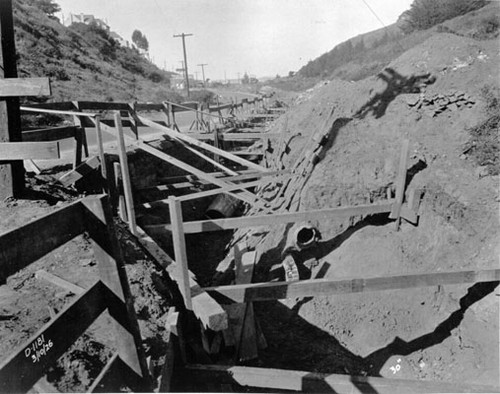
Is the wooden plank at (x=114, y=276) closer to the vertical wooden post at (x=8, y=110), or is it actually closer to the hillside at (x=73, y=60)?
the vertical wooden post at (x=8, y=110)

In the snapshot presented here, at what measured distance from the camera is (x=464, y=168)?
255 inches

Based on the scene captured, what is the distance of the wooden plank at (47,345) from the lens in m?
1.63

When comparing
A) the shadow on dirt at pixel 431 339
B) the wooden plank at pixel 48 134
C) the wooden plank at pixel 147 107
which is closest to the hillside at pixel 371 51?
the wooden plank at pixel 147 107

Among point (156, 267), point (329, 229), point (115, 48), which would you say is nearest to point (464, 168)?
point (329, 229)

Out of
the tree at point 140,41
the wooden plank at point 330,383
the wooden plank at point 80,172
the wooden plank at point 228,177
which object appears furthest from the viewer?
the tree at point 140,41

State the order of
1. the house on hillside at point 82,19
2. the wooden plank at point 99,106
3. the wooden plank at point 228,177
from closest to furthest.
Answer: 1. the wooden plank at point 99,106
2. the wooden plank at point 228,177
3. the house on hillside at point 82,19

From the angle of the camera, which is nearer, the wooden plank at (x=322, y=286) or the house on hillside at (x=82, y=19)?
the wooden plank at (x=322, y=286)

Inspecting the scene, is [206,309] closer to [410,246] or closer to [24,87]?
[24,87]

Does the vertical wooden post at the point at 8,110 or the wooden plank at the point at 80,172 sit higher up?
the vertical wooden post at the point at 8,110

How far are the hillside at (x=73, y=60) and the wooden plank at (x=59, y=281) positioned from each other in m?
21.3

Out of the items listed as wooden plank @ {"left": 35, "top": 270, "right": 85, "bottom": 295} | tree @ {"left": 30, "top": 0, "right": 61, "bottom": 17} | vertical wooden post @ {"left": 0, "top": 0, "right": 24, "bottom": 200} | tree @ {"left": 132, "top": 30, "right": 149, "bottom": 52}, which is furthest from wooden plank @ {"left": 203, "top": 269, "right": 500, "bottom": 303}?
tree @ {"left": 132, "top": 30, "right": 149, "bottom": 52}

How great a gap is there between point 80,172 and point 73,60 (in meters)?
30.1

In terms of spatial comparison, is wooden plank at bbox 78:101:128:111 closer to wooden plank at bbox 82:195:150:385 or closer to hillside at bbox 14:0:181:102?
wooden plank at bbox 82:195:150:385

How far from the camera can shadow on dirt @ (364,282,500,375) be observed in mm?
5059
